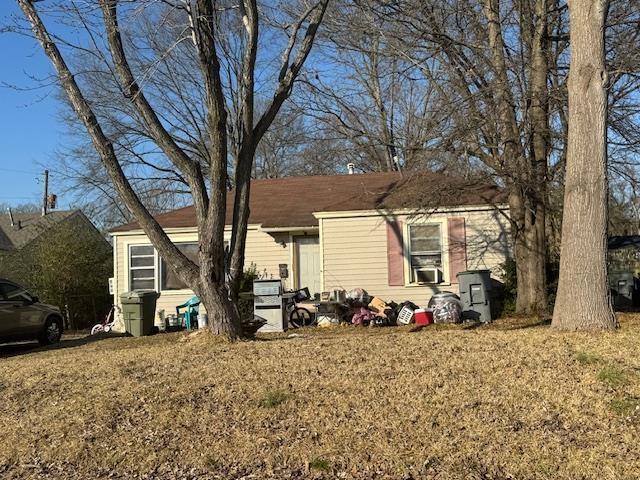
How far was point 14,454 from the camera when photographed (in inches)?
205

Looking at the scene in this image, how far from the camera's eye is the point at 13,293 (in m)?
13.1

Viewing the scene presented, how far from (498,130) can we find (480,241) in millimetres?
3365

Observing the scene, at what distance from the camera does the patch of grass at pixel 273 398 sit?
5.77m

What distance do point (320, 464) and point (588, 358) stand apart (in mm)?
3510

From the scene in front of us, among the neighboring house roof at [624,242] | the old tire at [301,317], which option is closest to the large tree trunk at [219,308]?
the old tire at [301,317]

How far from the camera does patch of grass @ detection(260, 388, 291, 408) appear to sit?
5.77 metres

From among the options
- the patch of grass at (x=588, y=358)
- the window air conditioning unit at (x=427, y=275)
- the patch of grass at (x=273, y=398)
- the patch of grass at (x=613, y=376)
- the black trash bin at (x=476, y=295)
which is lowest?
the patch of grass at (x=273, y=398)

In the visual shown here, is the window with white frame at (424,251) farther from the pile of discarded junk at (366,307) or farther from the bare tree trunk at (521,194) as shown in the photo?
the bare tree trunk at (521,194)

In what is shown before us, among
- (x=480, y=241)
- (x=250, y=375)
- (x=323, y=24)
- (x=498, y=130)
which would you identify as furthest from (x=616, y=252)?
(x=250, y=375)

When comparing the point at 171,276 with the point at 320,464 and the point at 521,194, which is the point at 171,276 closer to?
the point at 521,194

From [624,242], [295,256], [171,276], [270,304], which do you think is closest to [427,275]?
[295,256]

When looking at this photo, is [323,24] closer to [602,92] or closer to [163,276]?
[602,92]

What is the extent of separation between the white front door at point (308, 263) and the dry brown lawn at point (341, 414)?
8.77 meters

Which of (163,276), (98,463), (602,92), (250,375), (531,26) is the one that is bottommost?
(98,463)
